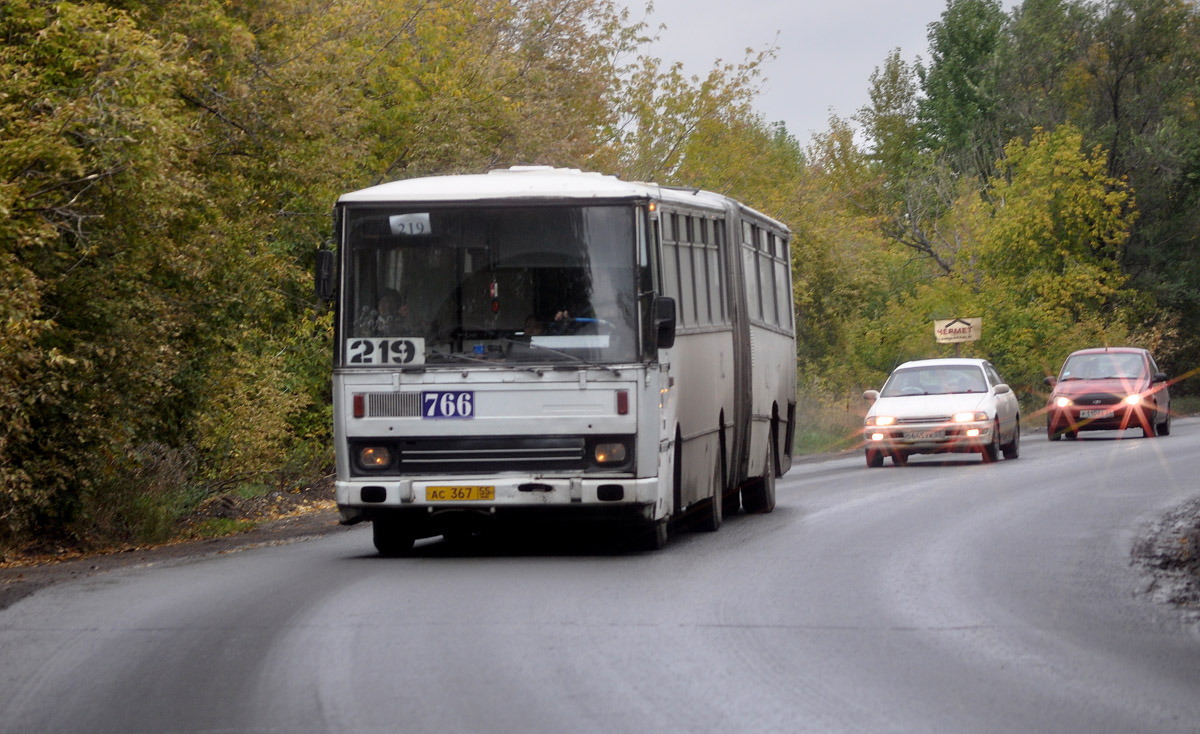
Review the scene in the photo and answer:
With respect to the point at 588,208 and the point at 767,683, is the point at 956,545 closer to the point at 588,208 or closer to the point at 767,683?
the point at 588,208

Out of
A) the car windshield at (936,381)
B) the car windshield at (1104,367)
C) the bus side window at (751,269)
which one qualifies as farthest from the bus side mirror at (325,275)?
the car windshield at (1104,367)

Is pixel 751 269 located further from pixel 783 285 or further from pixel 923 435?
pixel 923 435

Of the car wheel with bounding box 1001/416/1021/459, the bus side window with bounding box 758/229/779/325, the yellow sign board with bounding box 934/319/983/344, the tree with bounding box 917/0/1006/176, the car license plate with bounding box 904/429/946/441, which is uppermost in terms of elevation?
the tree with bounding box 917/0/1006/176

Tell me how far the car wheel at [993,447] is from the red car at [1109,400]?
789 centimetres

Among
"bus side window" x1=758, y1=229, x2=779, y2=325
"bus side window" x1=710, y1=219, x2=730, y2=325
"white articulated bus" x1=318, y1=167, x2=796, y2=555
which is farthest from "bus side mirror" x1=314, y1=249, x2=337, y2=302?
"bus side window" x1=758, y1=229, x2=779, y2=325

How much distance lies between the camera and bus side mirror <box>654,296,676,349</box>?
44.7 ft

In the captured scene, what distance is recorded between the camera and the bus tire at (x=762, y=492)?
19156 mm

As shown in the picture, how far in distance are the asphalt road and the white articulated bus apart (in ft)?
2.06

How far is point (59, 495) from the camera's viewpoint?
56.4ft

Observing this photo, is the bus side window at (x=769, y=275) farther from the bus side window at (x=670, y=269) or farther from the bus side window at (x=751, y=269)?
the bus side window at (x=670, y=269)

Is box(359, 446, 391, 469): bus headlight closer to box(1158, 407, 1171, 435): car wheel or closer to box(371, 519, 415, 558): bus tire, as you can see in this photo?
box(371, 519, 415, 558): bus tire

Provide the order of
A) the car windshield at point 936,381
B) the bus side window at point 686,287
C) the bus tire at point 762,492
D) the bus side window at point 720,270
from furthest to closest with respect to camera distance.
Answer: the car windshield at point 936,381 < the bus tire at point 762,492 < the bus side window at point 720,270 < the bus side window at point 686,287

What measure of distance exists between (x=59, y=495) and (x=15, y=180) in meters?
3.48

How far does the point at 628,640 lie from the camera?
970cm
